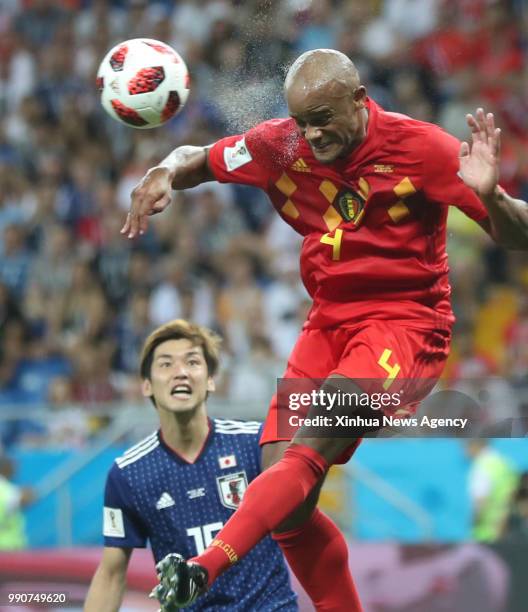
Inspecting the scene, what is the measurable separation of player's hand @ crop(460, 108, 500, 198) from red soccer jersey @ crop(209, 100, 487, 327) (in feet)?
0.32

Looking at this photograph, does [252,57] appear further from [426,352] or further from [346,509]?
[346,509]

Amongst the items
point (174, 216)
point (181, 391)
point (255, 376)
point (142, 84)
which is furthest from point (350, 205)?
point (174, 216)

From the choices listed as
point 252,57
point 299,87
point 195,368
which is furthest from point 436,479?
point 299,87

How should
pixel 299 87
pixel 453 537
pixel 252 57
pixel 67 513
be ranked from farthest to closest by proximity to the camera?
1. pixel 67 513
2. pixel 453 537
3. pixel 252 57
4. pixel 299 87

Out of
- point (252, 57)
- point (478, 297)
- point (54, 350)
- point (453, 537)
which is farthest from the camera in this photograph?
point (54, 350)

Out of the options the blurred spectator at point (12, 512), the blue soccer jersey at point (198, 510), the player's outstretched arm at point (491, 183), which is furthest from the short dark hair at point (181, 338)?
the blurred spectator at point (12, 512)

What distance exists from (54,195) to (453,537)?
5.86m

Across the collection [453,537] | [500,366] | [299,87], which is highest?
[299,87]

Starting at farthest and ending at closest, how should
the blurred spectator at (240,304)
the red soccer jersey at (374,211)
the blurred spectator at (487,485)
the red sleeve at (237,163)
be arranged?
the blurred spectator at (240,304)
the blurred spectator at (487,485)
the red sleeve at (237,163)
the red soccer jersey at (374,211)

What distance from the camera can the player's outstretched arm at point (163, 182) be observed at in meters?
4.94

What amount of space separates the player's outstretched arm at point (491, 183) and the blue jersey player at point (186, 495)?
1.61m

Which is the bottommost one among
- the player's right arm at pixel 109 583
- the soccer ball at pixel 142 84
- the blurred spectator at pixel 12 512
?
Result: the blurred spectator at pixel 12 512

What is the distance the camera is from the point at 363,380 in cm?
475

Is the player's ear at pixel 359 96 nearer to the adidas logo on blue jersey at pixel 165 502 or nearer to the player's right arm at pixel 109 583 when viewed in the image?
the adidas logo on blue jersey at pixel 165 502
